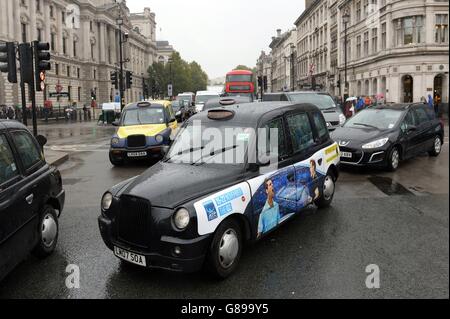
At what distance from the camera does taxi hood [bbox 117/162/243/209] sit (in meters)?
4.13

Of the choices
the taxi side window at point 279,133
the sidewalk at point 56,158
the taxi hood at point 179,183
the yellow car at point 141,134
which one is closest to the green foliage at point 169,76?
the sidewalk at point 56,158

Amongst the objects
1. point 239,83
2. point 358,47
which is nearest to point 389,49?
point 358,47

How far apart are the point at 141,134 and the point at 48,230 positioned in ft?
23.4

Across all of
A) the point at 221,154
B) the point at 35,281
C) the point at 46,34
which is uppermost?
the point at 46,34

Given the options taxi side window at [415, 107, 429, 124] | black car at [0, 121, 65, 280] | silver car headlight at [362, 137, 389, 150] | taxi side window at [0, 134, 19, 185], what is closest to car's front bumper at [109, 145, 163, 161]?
silver car headlight at [362, 137, 389, 150]

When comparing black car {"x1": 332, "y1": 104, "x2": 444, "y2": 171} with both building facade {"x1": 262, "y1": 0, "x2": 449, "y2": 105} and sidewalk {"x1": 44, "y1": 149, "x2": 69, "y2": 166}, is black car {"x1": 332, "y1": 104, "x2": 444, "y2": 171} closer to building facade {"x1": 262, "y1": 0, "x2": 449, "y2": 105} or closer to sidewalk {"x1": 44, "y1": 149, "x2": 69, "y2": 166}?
sidewalk {"x1": 44, "y1": 149, "x2": 69, "y2": 166}

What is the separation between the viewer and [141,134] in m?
12.1

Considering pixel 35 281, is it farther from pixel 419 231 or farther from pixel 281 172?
pixel 419 231

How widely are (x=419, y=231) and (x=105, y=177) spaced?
7.45 metres

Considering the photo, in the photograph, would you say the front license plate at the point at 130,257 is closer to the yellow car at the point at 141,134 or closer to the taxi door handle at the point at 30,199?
the taxi door handle at the point at 30,199

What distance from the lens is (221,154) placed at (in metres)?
4.99

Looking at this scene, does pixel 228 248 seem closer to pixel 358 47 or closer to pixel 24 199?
pixel 24 199

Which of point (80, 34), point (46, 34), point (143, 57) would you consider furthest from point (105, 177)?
point (143, 57)
